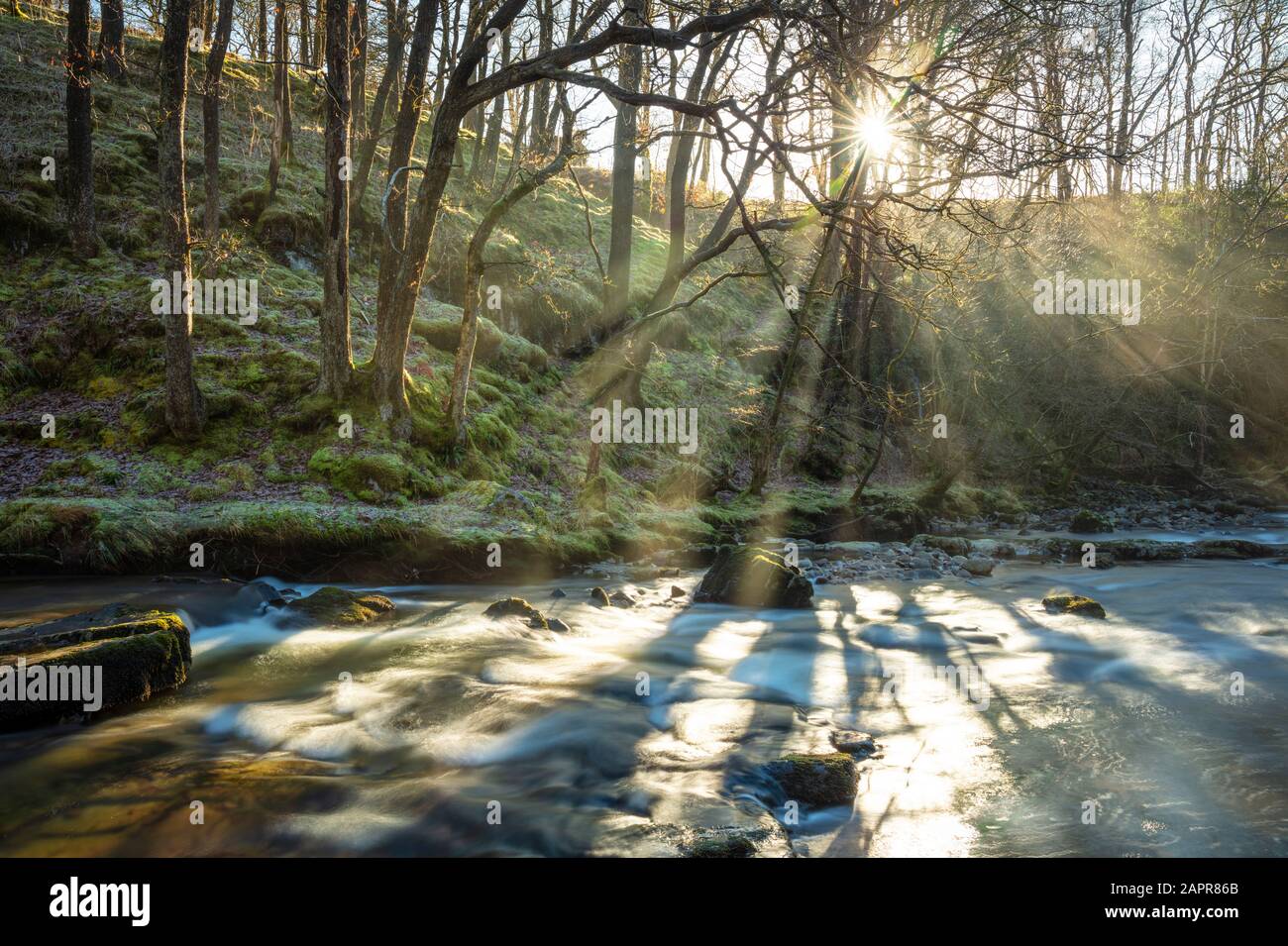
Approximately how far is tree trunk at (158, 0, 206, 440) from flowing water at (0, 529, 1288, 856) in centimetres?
309

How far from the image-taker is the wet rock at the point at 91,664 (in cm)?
516

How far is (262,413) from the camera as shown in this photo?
11.8 metres

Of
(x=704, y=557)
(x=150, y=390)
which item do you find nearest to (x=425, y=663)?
(x=704, y=557)

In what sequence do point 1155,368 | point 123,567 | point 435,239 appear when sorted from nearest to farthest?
point 123,567, point 435,239, point 1155,368

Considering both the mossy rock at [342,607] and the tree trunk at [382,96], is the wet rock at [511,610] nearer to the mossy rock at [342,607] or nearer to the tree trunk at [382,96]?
the mossy rock at [342,607]

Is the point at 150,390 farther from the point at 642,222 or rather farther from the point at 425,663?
the point at 642,222

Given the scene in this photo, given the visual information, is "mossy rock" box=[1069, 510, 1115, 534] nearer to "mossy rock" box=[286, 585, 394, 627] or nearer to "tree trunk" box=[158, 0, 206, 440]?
"mossy rock" box=[286, 585, 394, 627]

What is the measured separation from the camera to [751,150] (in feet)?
21.5

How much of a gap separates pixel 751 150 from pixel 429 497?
7261 mm

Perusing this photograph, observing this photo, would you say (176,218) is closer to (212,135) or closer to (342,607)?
(212,135)

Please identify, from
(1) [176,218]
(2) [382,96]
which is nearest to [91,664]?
(1) [176,218]

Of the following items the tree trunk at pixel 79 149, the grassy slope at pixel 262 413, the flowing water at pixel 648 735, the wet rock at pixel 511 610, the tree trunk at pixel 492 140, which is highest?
the tree trunk at pixel 492 140

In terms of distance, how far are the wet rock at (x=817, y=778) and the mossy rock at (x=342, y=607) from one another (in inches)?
212

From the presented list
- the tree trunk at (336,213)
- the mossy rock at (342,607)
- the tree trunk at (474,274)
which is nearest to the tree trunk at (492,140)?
the tree trunk at (336,213)
